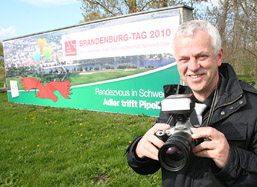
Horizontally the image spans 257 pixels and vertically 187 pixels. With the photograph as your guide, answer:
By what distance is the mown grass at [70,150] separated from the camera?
3.74 meters

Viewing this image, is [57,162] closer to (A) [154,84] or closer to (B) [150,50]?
(A) [154,84]

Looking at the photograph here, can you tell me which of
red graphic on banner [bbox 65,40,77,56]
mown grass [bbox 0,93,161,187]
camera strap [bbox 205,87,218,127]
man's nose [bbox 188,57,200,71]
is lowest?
mown grass [bbox 0,93,161,187]

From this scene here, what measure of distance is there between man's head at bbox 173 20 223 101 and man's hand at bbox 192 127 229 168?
17.2 inches

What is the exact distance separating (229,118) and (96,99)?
284 inches

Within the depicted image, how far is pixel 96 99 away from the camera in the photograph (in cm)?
843

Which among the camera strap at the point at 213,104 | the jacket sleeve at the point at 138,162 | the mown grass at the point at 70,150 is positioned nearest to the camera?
the camera strap at the point at 213,104

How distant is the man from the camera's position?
1.27 metres

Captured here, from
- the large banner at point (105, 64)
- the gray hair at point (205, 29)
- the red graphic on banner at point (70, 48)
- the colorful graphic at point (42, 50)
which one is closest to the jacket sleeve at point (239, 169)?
the gray hair at point (205, 29)

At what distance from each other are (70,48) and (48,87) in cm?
219

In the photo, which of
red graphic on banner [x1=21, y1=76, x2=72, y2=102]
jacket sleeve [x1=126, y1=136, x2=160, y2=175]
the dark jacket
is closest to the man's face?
the dark jacket

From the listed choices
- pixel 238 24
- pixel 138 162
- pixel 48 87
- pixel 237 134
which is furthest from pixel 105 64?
pixel 237 134

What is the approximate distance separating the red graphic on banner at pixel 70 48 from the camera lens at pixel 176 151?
8.16 m

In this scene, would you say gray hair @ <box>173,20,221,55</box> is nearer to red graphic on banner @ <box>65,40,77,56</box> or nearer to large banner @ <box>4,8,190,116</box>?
large banner @ <box>4,8,190,116</box>

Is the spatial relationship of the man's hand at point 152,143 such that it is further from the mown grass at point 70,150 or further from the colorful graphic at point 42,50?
the colorful graphic at point 42,50
